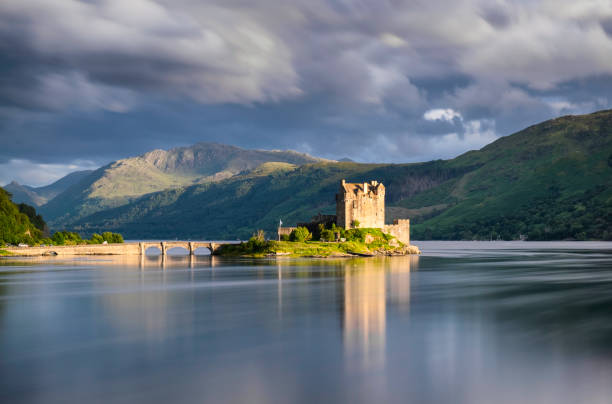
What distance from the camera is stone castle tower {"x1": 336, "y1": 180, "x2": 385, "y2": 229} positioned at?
125750mm

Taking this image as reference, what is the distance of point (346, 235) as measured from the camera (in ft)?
410

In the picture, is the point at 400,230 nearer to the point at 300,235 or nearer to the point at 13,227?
the point at 300,235

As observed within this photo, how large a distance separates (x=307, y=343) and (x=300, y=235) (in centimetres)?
9074

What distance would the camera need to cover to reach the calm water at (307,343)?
24.0m

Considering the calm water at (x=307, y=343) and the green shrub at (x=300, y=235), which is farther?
the green shrub at (x=300, y=235)

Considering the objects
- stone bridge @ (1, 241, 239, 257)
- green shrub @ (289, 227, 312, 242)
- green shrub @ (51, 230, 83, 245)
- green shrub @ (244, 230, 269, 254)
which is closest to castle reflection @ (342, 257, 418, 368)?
green shrub @ (289, 227, 312, 242)

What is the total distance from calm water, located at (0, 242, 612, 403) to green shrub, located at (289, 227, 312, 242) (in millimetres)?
57764

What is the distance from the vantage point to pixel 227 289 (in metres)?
64.3

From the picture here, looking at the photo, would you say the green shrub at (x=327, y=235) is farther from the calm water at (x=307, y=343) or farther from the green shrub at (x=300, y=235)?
the calm water at (x=307, y=343)

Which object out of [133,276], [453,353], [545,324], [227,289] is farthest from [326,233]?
[453,353]

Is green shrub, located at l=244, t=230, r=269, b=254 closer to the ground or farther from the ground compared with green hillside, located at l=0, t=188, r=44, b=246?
closer to the ground

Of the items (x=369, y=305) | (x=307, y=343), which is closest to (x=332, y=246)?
(x=369, y=305)

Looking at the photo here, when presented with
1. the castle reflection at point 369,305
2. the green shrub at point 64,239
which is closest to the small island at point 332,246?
the castle reflection at point 369,305

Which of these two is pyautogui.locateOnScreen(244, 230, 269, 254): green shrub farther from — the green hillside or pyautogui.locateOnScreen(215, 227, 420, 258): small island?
the green hillside
